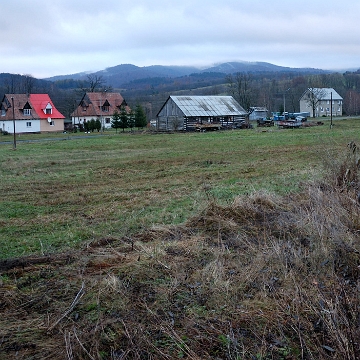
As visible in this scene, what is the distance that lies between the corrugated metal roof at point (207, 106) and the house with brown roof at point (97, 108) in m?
12.9

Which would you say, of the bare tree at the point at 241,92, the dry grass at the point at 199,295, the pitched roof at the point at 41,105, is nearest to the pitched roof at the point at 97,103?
the pitched roof at the point at 41,105

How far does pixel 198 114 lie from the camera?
48219 millimetres

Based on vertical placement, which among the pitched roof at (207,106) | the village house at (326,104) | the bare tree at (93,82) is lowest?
the pitched roof at (207,106)

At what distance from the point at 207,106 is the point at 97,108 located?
18150mm

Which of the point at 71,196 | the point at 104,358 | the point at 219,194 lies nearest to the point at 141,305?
the point at 104,358

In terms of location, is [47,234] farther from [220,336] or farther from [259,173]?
[259,173]

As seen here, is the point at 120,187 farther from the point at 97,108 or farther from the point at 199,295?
the point at 97,108

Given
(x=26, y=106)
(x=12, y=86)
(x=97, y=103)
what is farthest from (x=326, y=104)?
(x=12, y=86)

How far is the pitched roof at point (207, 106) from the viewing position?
48531 mm

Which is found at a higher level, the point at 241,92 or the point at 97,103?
the point at 241,92

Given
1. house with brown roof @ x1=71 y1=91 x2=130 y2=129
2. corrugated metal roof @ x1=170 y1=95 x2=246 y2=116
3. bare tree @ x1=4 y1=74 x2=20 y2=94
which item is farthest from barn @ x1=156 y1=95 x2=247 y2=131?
bare tree @ x1=4 y1=74 x2=20 y2=94

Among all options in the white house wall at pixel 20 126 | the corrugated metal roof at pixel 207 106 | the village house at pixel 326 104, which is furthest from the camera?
the village house at pixel 326 104

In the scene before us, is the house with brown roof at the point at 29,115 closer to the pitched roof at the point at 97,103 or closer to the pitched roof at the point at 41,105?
the pitched roof at the point at 41,105

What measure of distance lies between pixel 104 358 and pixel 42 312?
3.95 ft
